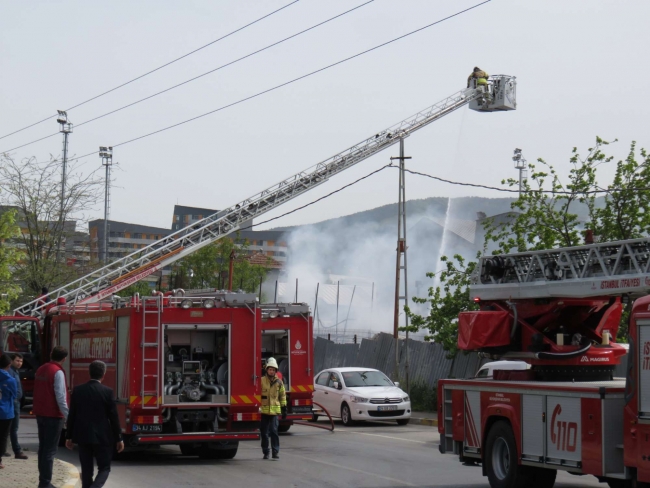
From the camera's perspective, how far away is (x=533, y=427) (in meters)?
11.5

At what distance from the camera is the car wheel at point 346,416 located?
24534mm

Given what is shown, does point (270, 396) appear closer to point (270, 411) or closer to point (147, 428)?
point (270, 411)

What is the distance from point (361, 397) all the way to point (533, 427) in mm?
12940

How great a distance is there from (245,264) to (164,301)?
170 ft

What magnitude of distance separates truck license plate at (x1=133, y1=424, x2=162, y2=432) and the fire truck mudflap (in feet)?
15.5

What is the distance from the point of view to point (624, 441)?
32.5 ft

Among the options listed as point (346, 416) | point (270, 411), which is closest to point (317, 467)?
point (270, 411)

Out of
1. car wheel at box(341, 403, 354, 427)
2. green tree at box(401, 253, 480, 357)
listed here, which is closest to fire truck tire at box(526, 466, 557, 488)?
car wheel at box(341, 403, 354, 427)

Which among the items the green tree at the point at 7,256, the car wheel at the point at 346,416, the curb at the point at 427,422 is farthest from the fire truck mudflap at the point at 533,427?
the green tree at the point at 7,256

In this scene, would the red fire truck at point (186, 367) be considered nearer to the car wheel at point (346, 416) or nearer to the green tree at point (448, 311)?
the car wheel at point (346, 416)

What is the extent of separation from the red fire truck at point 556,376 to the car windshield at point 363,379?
11.4 meters

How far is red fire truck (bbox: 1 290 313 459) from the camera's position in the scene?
605 inches

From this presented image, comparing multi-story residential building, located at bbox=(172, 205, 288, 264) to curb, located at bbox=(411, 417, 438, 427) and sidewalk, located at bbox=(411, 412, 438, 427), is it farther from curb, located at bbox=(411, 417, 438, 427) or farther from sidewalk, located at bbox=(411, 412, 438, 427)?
curb, located at bbox=(411, 417, 438, 427)

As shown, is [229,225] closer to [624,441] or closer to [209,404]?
[209,404]
